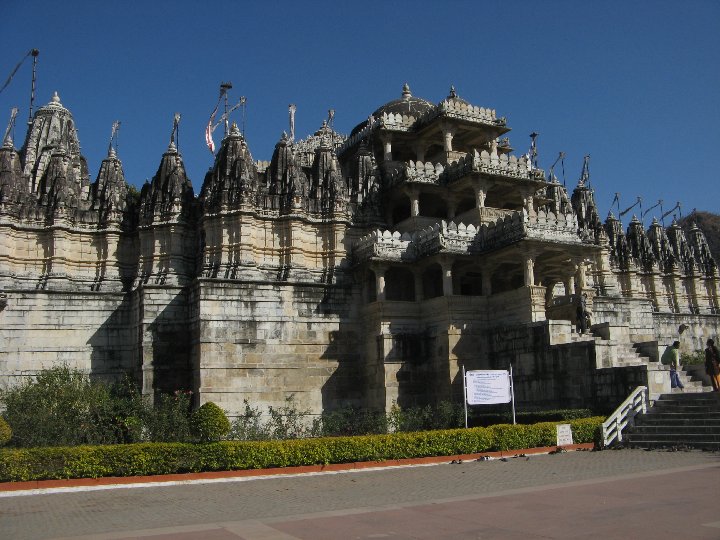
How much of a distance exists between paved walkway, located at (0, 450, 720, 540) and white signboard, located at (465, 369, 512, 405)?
12.6ft

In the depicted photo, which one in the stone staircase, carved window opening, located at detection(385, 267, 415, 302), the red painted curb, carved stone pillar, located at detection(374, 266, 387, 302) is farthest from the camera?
carved window opening, located at detection(385, 267, 415, 302)

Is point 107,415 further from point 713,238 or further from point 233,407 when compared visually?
point 713,238

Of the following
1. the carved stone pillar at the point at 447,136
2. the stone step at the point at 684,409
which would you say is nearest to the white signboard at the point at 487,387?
the stone step at the point at 684,409

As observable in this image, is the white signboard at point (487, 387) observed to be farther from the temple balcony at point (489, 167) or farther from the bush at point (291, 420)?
the temple balcony at point (489, 167)

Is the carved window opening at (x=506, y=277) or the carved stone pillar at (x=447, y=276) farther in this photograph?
the carved window opening at (x=506, y=277)

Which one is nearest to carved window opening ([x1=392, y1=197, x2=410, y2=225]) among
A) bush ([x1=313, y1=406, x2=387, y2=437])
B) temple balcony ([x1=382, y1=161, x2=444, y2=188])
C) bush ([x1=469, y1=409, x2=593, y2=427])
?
temple balcony ([x1=382, y1=161, x2=444, y2=188])

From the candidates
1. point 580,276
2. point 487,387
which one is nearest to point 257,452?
point 487,387

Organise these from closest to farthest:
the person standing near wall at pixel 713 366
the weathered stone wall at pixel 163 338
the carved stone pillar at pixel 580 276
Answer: the person standing near wall at pixel 713 366 < the weathered stone wall at pixel 163 338 < the carved stone pillar at pixel 580 276

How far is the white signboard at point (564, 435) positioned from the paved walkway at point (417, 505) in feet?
8.81

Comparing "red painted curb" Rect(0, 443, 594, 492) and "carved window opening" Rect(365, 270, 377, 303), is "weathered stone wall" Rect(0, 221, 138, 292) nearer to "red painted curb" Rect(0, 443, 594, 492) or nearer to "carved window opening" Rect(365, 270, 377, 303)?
"carved window opening" Rect(365, 270, 377, 303)

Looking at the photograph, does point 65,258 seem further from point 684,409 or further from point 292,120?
point 684,409

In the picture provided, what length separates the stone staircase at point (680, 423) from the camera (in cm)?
2162

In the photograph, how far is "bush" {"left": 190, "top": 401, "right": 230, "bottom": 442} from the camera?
73.0 ft

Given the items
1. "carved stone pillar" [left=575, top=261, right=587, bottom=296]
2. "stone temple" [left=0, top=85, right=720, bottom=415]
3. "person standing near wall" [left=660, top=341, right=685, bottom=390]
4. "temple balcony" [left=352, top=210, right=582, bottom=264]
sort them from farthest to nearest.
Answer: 1. "carved stone pillar" [left=575, top=261, right=587, bottom=296]
2. "stone temple" [left=0, top=85, right=720, bottom=415]
3. "temple balcony" [left=352, top=210, right=582, bottom=264]
4. "person standing near wall" [left=660, top=341, right=685, bottom=390]
